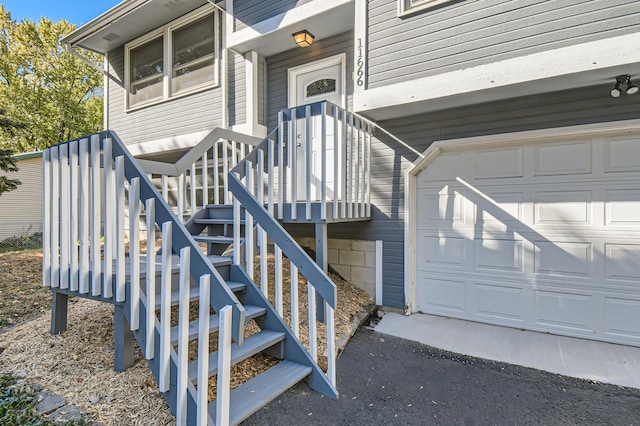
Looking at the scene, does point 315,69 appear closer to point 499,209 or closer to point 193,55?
point 193,55

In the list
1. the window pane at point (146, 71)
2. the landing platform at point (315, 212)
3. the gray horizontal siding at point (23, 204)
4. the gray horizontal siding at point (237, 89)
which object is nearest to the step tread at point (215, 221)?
the landing platform at point (315, 212)

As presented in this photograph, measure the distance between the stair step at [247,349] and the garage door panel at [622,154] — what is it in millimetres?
3770

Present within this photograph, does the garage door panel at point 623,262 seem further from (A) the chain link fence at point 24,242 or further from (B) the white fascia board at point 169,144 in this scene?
(A) the chain link fence at point 24,242

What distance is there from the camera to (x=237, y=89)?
576 cm

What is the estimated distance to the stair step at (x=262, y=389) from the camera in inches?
79.7

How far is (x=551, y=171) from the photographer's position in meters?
3.74

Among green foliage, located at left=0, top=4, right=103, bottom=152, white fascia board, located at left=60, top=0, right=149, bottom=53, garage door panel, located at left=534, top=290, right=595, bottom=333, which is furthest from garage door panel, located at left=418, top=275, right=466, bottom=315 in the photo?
green foliage, located at left=0, top=4, right=103, bottom=152

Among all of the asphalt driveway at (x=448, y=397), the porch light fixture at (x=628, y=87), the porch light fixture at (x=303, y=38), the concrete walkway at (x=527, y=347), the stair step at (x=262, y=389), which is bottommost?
the asphalt driveway at (x=448, y=397)

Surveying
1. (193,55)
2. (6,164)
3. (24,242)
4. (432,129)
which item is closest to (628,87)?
(432,129)

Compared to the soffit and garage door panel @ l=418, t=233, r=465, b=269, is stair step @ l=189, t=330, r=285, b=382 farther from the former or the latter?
the soffit

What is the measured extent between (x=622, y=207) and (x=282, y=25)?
474cm

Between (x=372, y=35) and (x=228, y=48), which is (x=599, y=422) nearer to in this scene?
(x=372, y=35)

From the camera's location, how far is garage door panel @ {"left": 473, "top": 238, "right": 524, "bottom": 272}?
3.94 m

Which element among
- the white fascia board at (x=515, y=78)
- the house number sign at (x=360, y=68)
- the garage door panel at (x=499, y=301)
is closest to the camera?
the white fascia board at (x=515, y=78)
